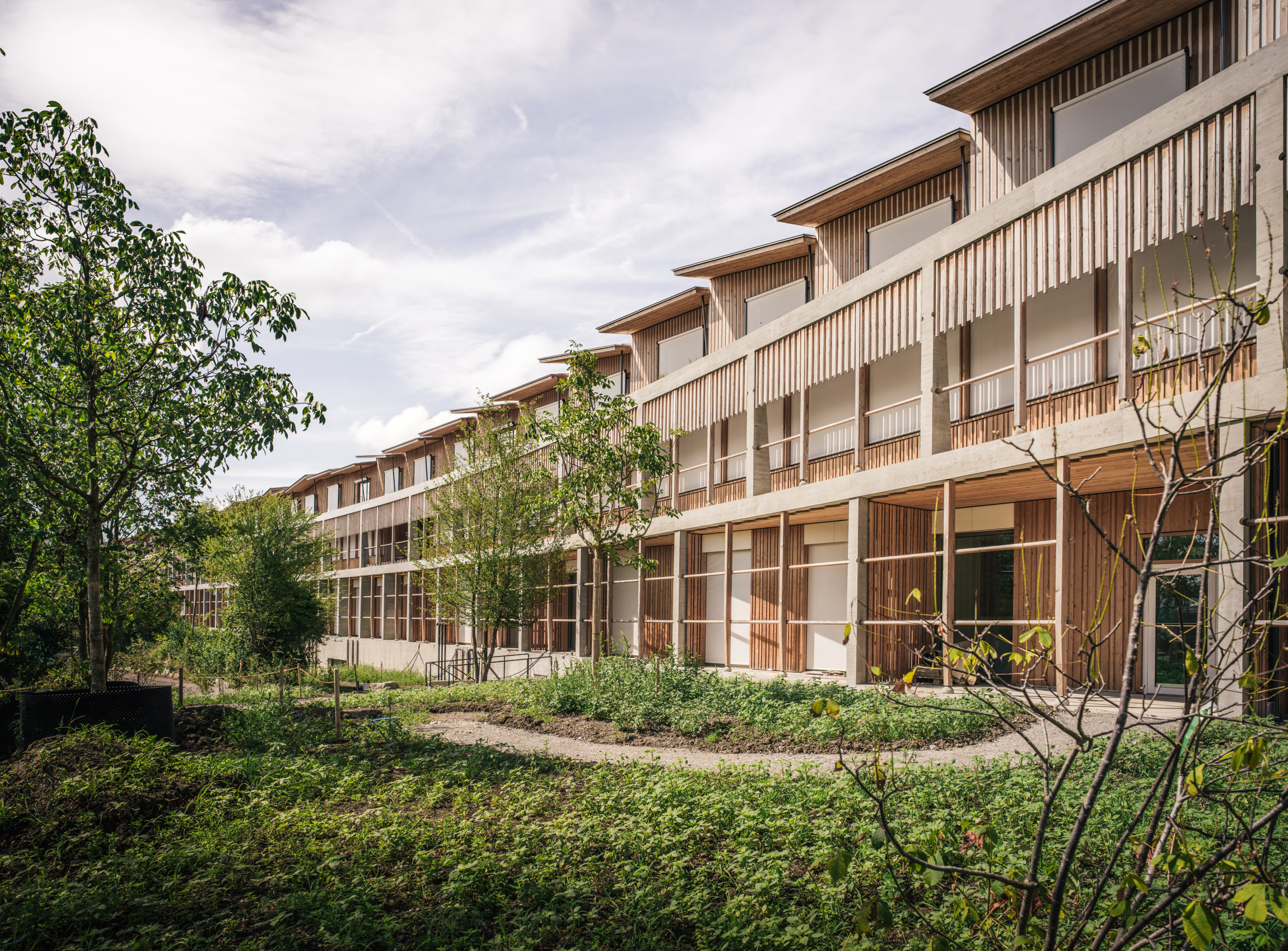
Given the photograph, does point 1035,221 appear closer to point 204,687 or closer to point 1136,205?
point 1136,205

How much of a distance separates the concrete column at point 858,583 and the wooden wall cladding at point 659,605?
8543mm

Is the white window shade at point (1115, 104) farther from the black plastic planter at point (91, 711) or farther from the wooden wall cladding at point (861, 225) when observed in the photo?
the black plastic planter at point (91, 711)

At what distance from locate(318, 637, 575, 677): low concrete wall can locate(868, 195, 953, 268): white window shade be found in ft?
43.6

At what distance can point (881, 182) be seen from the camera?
16562 mm

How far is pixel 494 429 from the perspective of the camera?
79.4 ft

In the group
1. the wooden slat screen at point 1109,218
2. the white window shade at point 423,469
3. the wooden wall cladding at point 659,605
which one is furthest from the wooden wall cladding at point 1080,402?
the white window shade at point 423,469

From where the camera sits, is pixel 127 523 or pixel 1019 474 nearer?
pixel 127 523

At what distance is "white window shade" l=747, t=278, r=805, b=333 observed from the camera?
65.1ft

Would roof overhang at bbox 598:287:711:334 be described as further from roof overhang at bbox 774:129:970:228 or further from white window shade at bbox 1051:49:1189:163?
white window shade at bbox 1051:49:1189:163

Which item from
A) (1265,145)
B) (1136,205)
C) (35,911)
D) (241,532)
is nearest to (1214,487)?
(35,911)

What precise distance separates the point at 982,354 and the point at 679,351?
33.4 ft

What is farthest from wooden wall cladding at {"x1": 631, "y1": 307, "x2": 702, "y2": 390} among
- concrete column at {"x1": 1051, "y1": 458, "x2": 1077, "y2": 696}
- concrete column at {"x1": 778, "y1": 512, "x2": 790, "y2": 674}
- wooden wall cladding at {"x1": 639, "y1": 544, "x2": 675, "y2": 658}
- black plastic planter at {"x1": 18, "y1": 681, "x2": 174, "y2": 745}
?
black plastic planter at {"x1": 18, "y1": 681, "x2": 174, "y2": 745}

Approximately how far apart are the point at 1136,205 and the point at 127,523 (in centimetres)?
1304

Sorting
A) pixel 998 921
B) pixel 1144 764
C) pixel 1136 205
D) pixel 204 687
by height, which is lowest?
pixel 204 687
